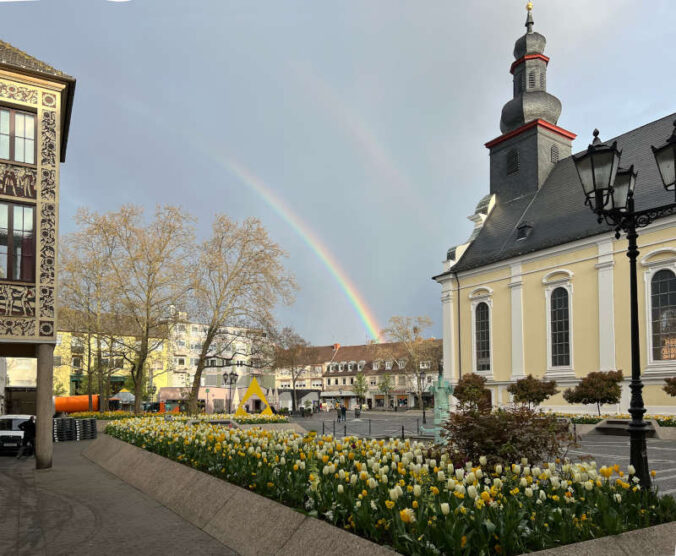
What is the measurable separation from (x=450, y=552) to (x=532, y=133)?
154 feet

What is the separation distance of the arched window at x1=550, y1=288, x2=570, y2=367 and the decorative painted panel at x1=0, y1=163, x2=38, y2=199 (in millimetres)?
30971

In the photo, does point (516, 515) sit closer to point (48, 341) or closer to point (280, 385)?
point (48, 341)

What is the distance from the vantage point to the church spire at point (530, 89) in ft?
158

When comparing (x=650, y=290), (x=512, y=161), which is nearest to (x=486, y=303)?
(x=650, y=290)

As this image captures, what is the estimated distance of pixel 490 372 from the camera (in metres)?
41.8

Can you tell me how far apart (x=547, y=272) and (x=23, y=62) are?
31570mm

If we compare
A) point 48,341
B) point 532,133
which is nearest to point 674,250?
point 532,133

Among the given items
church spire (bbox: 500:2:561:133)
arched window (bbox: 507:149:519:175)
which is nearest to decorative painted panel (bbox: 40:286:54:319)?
arched window (bbox: 507:149:519:175)

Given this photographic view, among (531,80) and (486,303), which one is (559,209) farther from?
(531,80)

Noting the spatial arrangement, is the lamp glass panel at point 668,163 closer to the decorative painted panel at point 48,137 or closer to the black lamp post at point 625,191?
the black lamp post at point 625,191

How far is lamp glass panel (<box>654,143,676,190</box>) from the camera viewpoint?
8195 mm

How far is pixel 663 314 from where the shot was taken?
3102 cm

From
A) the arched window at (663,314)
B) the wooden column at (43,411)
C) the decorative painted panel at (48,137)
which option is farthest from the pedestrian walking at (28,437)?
the arched window at (663,314)

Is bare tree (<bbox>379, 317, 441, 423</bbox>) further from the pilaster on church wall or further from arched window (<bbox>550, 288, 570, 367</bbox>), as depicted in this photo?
the pilaster on church wall
